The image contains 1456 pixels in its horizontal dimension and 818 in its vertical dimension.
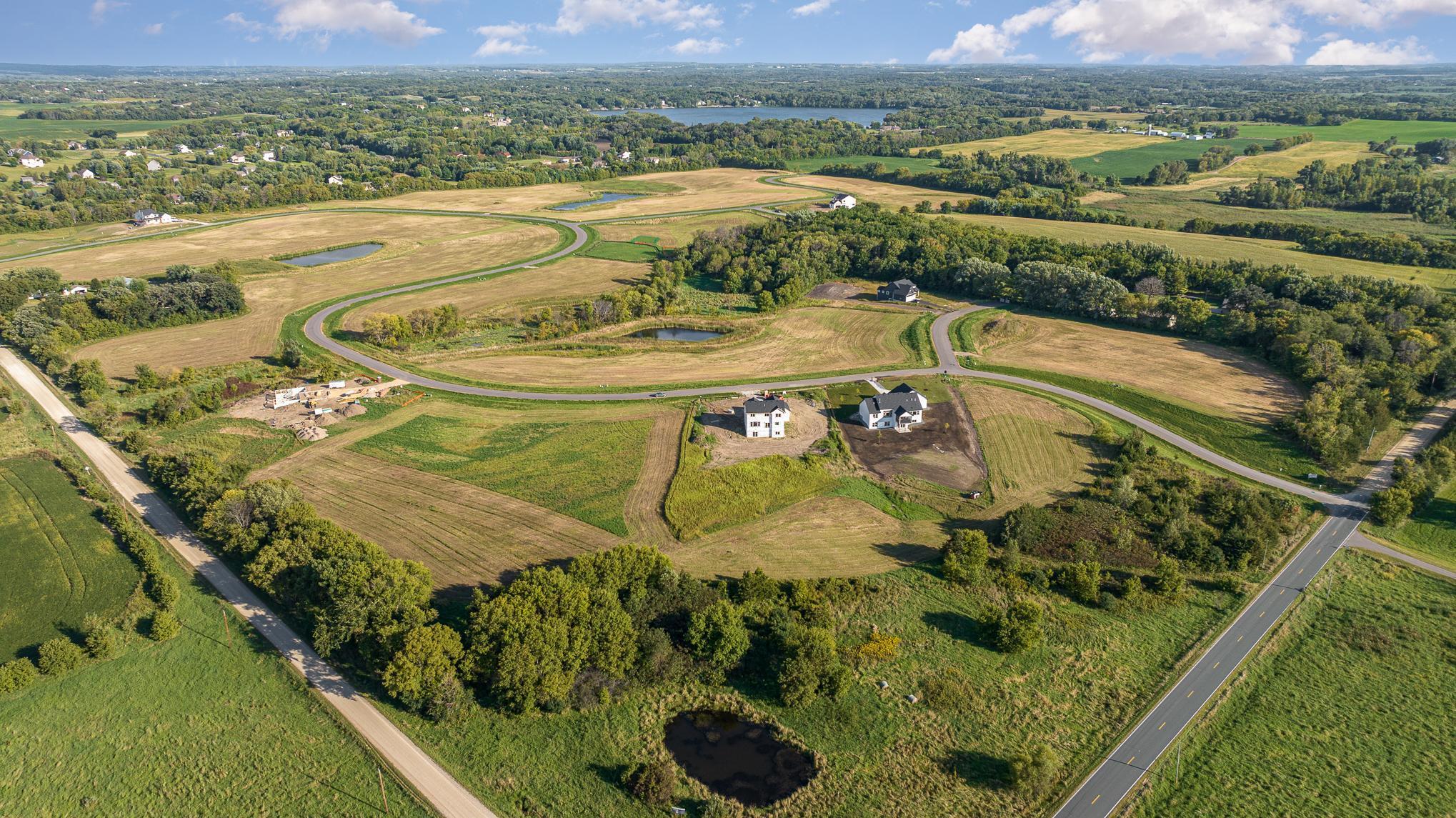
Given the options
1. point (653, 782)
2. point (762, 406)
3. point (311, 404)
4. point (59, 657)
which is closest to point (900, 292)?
point (762, 406)

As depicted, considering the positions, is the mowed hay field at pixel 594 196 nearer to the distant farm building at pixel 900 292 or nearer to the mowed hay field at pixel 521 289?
the mowed hay field at pixel 521 289

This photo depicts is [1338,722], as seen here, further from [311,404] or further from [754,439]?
[311,404]

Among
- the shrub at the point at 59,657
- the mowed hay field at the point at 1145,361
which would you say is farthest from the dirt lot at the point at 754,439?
the shrub at the point at 59,657

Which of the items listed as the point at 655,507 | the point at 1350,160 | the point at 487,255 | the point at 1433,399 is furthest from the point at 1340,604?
the point at 1350,160

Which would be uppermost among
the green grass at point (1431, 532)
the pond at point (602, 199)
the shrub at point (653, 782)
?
A: the pond at point (602, 199)

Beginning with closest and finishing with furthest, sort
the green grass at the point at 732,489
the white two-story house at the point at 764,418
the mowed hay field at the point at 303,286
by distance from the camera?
the green grass at the point at 732,489
the white two-story house at the point at 764,418
the mowed hay field at the point at 303,286

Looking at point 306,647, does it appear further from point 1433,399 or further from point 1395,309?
point 1395,309

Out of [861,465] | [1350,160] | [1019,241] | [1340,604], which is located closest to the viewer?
[1340,604]
